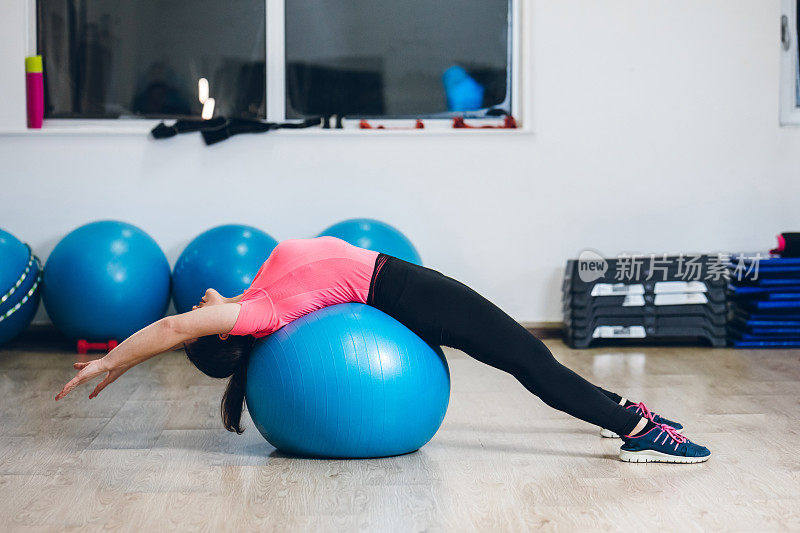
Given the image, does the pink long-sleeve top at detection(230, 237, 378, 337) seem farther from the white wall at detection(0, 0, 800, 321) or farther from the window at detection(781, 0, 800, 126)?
the window at detection(781, 0, 800, 126)

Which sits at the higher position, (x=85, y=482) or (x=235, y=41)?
(x=235, y=41)

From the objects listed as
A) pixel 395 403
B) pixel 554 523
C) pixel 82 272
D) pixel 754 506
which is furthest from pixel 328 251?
pixel 82 272

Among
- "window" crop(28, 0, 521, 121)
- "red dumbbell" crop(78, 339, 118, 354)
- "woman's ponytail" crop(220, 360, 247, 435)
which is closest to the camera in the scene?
"woman's ponytail" crop(220, 360, 247, 435)

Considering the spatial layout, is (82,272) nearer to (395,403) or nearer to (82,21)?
(82,21)

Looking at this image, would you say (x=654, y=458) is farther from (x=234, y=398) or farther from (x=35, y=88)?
(x=35, y=88)

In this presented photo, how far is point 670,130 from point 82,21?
331cm

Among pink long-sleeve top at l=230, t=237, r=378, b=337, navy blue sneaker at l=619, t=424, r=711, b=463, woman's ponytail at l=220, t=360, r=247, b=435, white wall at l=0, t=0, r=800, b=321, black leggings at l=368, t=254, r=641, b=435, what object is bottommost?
navy blue sneaker at l=619, t=424, r=711, b=463

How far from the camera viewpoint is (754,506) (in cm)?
215

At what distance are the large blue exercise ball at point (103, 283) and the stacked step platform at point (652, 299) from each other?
7.15ft

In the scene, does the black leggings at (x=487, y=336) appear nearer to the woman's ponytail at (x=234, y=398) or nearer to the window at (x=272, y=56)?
the woman's ponytail at (x=234, y=398)

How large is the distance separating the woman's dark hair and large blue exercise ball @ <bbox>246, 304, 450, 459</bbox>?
5 centimetres

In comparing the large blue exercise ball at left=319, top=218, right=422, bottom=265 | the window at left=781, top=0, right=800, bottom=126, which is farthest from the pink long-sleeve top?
the window at left=781, top=0, right=800, bottom=126

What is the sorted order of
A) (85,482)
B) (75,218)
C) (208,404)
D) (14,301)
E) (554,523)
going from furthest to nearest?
(75,218), (14,301), (208,404), (85,482), (554,523)

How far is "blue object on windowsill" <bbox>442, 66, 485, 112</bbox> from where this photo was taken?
4.82 meters
